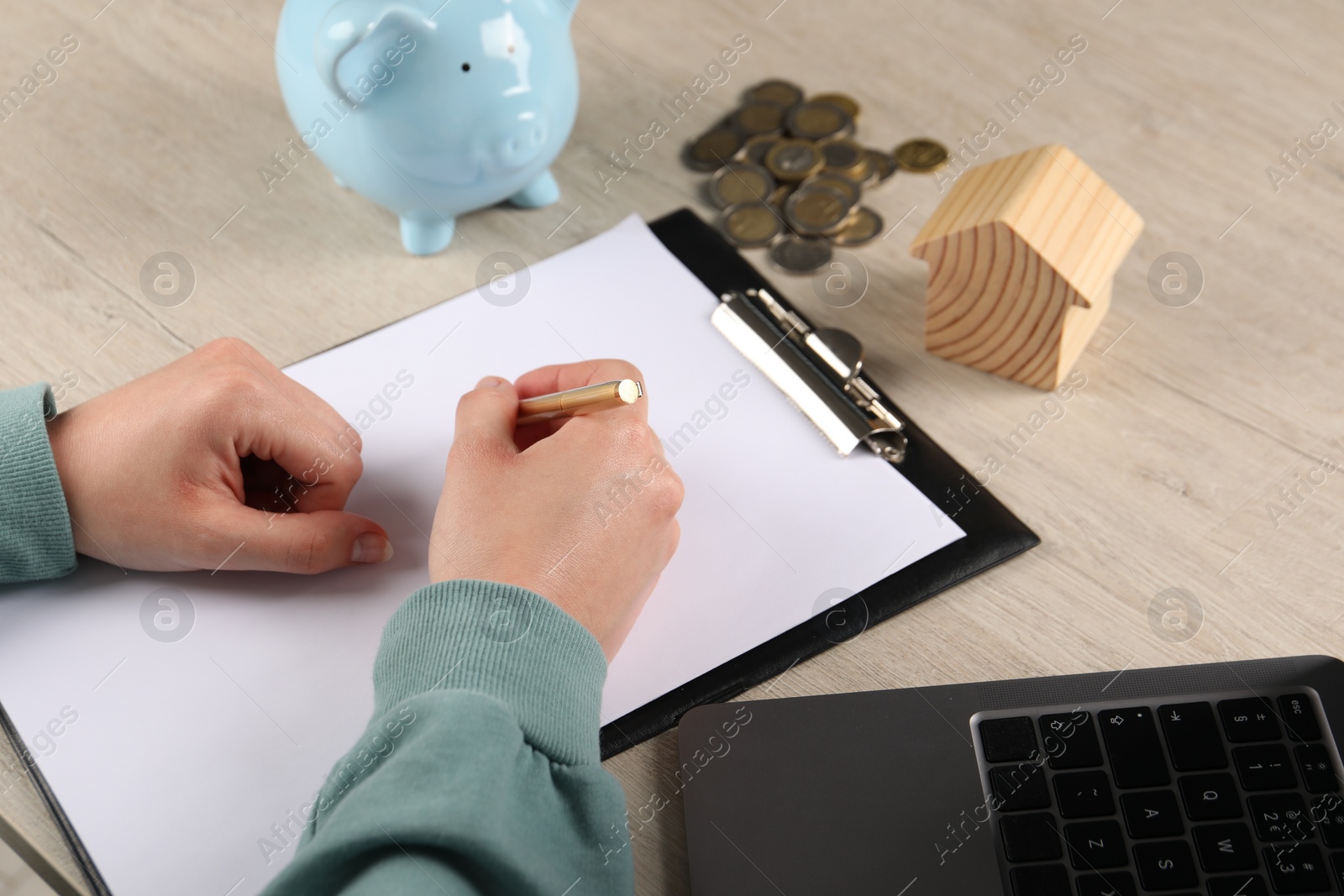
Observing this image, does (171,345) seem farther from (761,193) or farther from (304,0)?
(761,193)

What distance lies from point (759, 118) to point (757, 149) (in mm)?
38

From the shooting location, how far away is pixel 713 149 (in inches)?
33.1

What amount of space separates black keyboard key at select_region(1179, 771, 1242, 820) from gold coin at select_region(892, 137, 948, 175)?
1.69 feet

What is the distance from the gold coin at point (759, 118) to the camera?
0.85 metres

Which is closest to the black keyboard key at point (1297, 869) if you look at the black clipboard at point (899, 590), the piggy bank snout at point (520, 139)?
the black clipboard at point (899, 590)

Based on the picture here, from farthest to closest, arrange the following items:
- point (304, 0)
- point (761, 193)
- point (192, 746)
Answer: point (761, 193) → point (304, 0) → point (192, 746)

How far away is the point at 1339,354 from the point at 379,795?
685mm

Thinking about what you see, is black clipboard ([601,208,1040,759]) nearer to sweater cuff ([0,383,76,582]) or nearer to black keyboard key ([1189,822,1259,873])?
black keyboard key ([1189,822,1259,873])

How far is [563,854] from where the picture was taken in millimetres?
464

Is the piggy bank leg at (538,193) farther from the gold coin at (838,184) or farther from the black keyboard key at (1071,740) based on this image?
the black keyboard key at (1071,740)

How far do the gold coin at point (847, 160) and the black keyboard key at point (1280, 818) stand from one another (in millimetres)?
528

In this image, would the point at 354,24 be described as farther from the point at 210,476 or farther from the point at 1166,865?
the point at 1166,865

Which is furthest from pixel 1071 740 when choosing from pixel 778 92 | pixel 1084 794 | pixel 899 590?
pixel 778 92

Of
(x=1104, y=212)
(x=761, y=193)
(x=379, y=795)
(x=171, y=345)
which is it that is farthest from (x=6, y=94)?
(x=1104, y=212)
